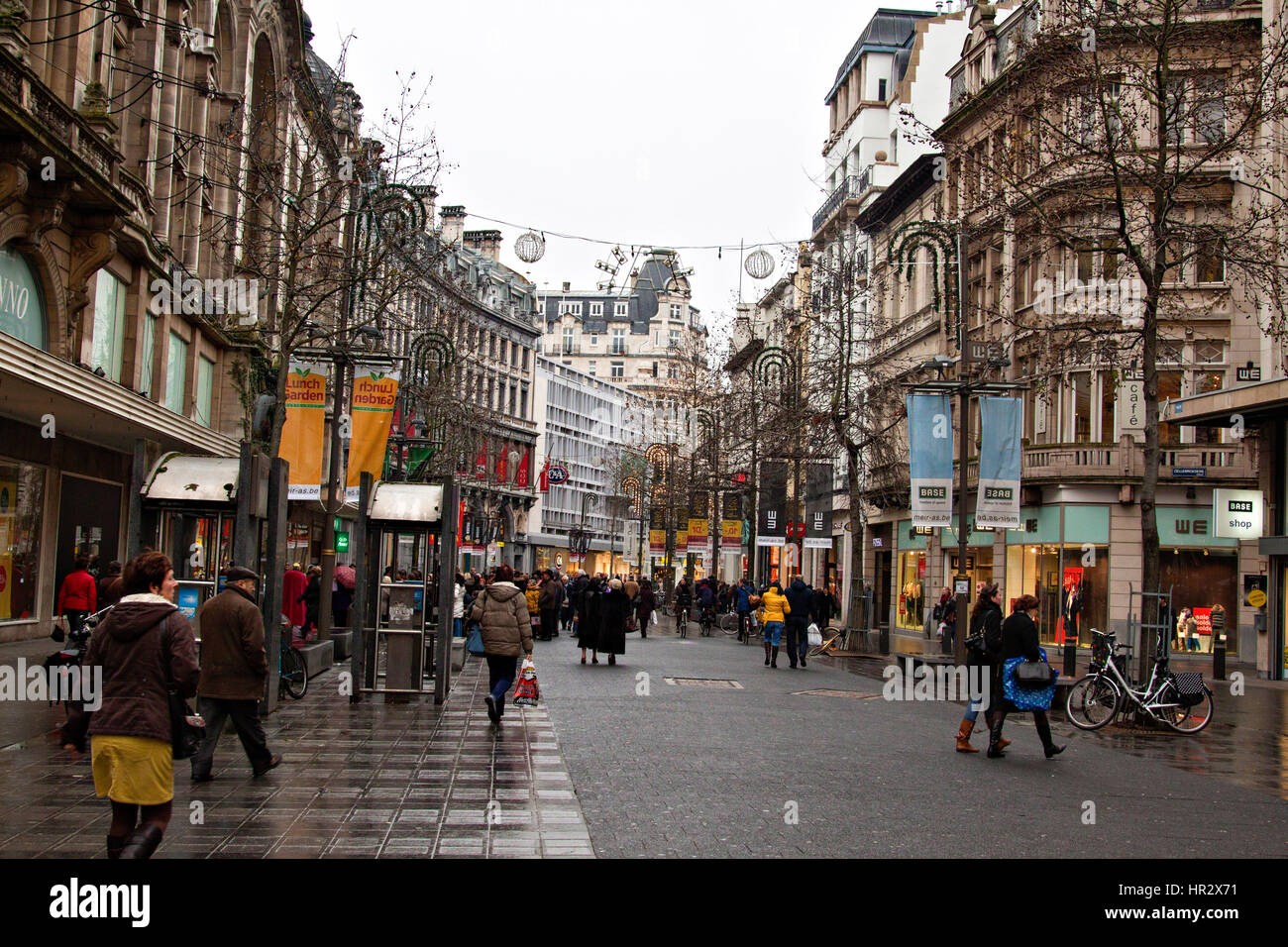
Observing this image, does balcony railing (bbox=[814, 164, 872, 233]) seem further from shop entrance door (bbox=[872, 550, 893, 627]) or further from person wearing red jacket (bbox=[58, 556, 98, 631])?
person wearing red jacket (bbox=[58, 556, 98, 631])

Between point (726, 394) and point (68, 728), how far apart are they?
156 feet

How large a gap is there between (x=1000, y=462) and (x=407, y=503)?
11.5 metres

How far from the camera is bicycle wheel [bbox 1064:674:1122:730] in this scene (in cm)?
1786

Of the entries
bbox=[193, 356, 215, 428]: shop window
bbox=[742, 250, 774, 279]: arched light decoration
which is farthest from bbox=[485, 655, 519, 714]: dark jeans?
bbox=[742, 250, 774, 279]: arched light decoration

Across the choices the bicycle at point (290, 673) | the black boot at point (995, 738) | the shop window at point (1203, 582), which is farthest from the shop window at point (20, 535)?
the shop window at point (1203, 582)

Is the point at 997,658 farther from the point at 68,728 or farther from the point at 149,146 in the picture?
the point at 149,146

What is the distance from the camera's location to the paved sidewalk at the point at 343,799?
8.34 meters

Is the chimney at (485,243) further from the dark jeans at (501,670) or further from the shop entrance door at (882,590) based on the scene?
the dark jeans at (501,670)

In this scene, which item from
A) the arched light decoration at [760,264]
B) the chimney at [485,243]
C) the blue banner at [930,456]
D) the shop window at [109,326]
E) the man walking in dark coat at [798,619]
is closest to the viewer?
the blue banner at [930,456]

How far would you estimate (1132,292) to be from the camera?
34.0m

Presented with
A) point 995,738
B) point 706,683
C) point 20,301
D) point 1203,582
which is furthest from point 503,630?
point 1203,582

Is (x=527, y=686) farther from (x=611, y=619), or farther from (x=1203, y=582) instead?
(x=1203, y=582)

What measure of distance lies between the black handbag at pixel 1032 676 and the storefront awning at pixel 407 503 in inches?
304
